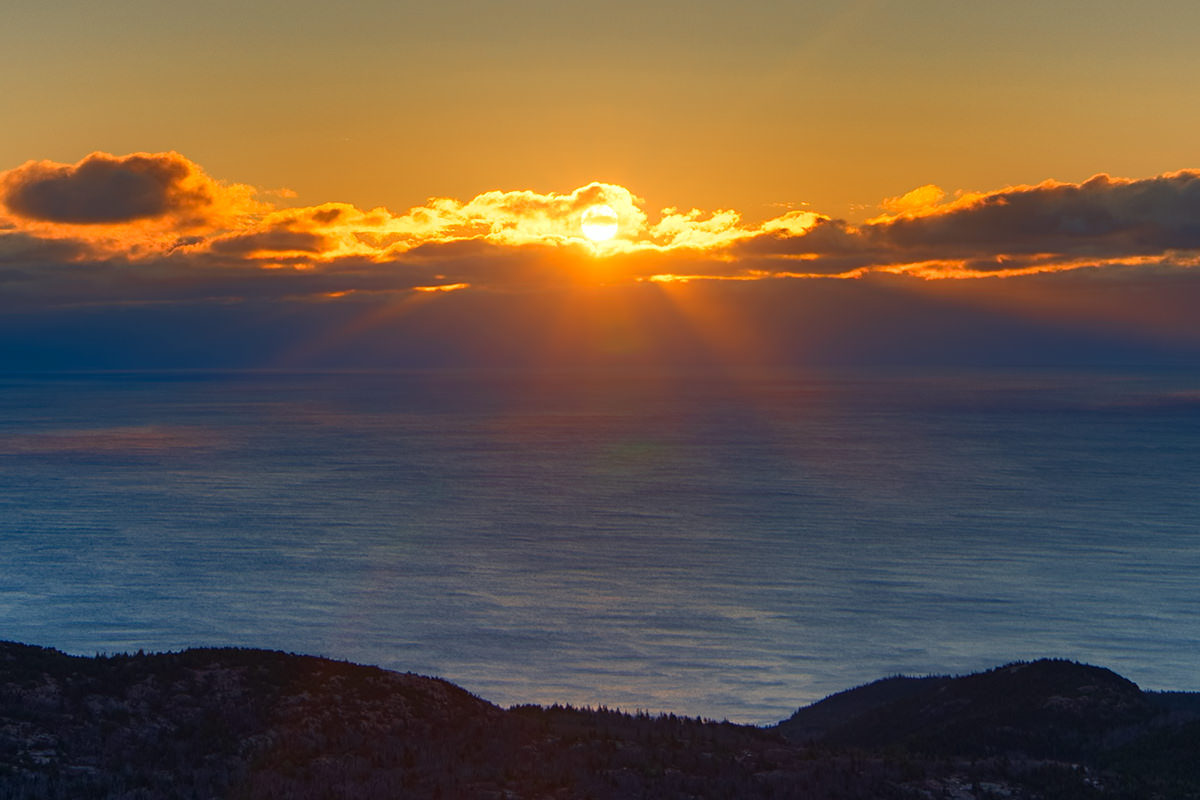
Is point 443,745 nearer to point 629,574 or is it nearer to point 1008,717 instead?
point 1008,717

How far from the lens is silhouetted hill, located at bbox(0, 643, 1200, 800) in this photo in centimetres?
2891

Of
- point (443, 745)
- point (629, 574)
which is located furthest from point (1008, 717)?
point (629, 574)

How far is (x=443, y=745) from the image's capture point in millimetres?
34375

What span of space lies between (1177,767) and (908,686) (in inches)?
1010

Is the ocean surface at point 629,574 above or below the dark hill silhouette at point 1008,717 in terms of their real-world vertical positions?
above

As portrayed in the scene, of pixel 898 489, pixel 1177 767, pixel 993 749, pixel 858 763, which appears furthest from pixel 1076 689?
pixel 898 489

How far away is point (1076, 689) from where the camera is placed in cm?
4766

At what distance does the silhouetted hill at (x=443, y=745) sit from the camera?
2891cm

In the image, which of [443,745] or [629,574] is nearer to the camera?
[443,745]

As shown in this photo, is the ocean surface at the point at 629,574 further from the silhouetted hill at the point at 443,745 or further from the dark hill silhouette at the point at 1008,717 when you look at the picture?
the silhouetted hill at the point at 443,745

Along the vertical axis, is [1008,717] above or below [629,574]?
below

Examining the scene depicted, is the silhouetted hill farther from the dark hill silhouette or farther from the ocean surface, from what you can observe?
the ocean surface

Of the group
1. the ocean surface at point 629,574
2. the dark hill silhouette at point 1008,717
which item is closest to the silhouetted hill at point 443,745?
the dark hill silhouette at point 1008,717

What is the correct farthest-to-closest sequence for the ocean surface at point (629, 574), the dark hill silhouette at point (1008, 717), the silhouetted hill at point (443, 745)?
1. the ocean surface at point (629, 574)
2. the dark hill silhouette at point (1008, 717)
3. the silhouetted hill at point (443, 745)
